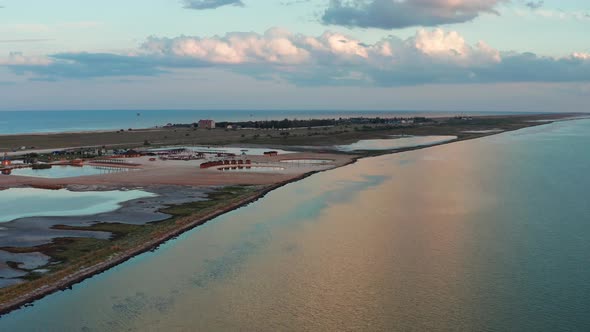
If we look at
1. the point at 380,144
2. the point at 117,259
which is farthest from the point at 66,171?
the point at 380,144

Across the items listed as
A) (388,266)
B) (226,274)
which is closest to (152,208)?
(226,274)

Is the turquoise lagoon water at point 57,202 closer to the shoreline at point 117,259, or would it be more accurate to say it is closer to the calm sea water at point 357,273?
the shoreline at point 117,259

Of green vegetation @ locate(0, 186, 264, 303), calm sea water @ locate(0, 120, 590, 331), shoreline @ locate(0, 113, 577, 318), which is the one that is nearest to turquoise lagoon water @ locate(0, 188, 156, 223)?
green vegetation @ locate(0, 186, 264, 303)

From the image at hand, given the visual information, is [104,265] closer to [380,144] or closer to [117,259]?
[117,259]

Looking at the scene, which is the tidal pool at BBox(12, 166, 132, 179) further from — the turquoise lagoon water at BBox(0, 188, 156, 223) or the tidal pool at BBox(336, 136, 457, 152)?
the tidal pool at BBox(336, 136, 457, 152)

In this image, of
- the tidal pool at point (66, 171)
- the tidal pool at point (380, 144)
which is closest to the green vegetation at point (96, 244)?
the tidal pool at point (66, 171)

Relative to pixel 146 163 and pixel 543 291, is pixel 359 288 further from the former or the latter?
pixel 146 163

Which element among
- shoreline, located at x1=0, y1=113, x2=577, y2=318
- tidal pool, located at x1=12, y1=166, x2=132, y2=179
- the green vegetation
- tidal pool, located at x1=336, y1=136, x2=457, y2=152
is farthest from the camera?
tidal pool, located at x1=336, y1=136, x2=457, y2=152
